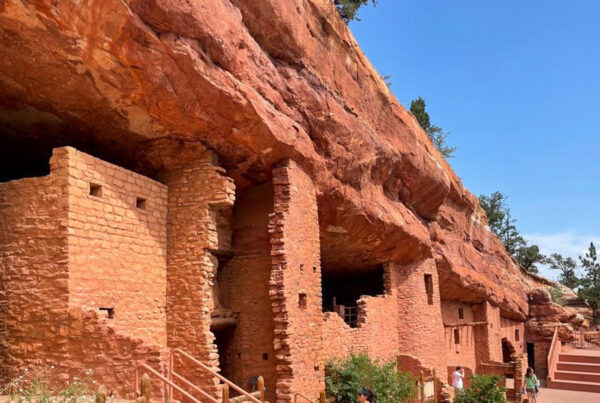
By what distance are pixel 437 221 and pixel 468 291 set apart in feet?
11.6

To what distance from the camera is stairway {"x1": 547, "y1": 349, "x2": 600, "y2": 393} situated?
2295 cm

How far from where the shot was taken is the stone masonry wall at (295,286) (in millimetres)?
10531

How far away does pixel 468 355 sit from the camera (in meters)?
22.5

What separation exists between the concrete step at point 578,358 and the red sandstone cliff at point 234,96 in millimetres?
13894

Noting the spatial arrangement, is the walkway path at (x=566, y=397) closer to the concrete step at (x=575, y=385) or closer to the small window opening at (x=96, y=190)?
the concrete step at (x=575, y=385)

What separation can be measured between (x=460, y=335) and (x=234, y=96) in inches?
640

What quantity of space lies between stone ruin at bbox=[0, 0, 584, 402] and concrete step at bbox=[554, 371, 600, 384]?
11708mm

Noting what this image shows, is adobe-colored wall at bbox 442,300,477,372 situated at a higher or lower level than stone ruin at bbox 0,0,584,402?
lower

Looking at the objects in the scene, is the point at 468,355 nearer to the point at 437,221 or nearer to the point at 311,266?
the point at 437,221

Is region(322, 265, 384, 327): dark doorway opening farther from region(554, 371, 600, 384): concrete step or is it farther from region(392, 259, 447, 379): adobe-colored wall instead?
region(554, 371, 600, 384): concrete step

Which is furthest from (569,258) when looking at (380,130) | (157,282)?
(157,282)

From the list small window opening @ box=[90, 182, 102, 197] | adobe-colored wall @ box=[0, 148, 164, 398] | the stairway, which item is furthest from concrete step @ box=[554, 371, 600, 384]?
small window opening @ box=[90, 182, 102, 197]

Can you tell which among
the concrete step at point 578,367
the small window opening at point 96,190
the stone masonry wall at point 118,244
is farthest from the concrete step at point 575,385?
the small window opening at point 96,190

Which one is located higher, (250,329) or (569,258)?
(569,258)
